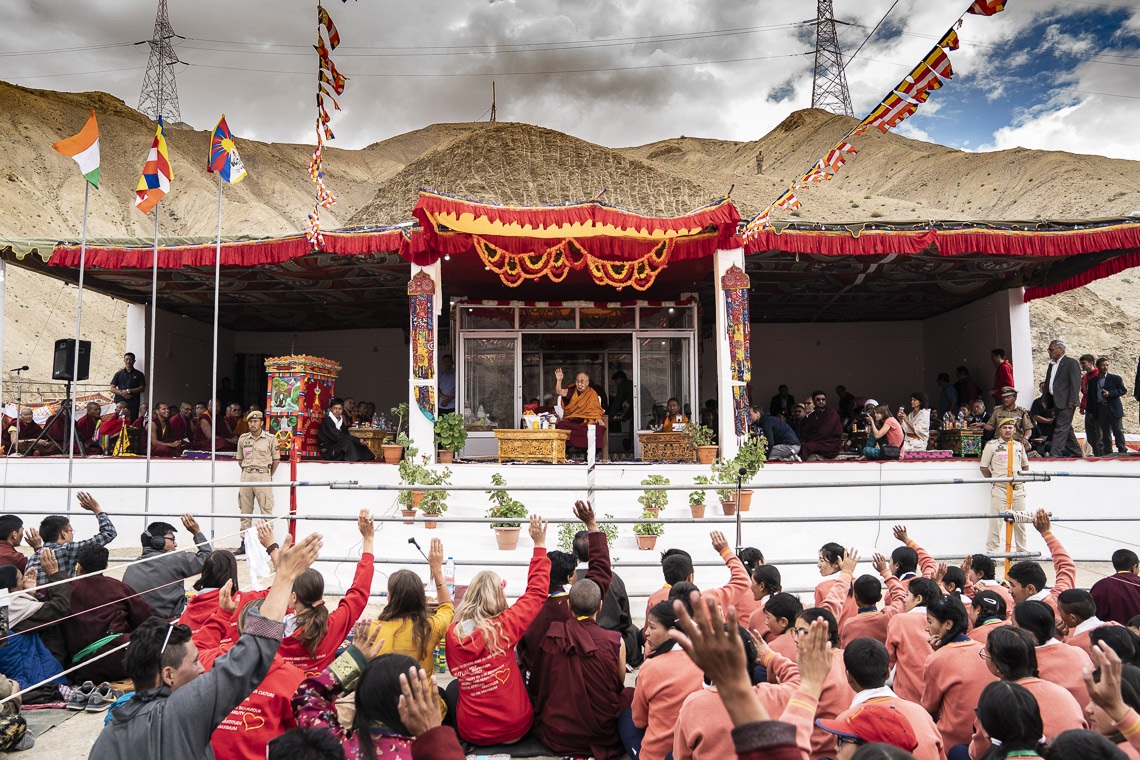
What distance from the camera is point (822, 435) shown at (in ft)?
36.3

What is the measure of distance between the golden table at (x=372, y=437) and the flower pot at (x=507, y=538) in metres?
3.33

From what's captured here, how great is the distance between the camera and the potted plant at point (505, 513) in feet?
27.7

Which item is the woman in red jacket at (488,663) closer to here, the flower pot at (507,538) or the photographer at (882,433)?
the flower pot at (507,538)

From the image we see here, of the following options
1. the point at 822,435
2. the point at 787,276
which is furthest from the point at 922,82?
the point at 787,276

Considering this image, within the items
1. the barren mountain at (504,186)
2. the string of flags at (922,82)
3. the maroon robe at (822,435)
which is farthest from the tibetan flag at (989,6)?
the barren mountain at (504,186)

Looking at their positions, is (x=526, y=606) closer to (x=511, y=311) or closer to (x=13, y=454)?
(x=511, y=311)

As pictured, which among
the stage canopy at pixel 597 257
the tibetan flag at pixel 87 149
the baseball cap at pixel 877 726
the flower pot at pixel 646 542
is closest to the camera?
the baseball cap at pixel 877 726

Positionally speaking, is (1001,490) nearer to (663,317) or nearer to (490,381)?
(663,317)

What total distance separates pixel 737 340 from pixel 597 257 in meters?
2.15

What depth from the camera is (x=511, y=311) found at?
13359 mm

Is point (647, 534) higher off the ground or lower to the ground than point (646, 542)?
higher

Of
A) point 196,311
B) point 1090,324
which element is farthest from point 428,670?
point 1090,324

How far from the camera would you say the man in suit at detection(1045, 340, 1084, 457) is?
1022 cm

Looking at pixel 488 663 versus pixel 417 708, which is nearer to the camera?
pixel 417 708
